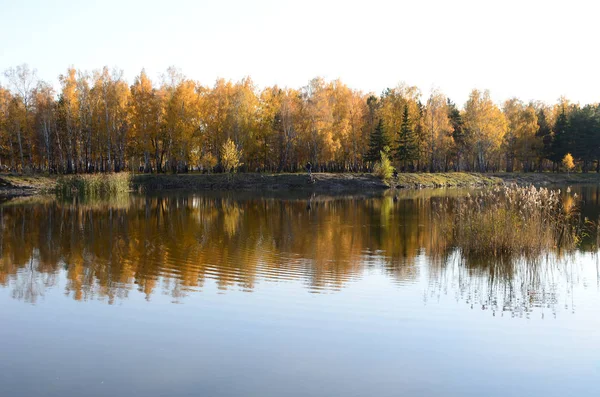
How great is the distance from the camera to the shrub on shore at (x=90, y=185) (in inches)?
2151

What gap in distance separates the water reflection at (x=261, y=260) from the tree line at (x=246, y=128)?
39.0m

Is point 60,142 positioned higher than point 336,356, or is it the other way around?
point 60,142

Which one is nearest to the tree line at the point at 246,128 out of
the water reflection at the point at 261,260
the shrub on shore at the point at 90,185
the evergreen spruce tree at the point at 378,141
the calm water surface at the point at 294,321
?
the evergreen spruce tree at the point at 378,141

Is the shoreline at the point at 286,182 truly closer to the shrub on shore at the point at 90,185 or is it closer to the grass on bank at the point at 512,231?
the shrub on shore at the point at 90,185

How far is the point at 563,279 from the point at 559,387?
718 centimetres

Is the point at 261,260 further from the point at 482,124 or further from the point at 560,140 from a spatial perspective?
the point at 560,140

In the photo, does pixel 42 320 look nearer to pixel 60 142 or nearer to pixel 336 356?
pixel 336 356

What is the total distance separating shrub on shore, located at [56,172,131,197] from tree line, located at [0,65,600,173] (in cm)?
1025

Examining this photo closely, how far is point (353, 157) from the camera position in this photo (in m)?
78.1

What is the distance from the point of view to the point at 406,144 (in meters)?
73.2

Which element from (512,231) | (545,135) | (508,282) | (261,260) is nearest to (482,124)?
(545,135)

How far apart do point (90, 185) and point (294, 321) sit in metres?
49.3

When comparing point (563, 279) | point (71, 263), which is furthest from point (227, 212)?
point (563, 279)

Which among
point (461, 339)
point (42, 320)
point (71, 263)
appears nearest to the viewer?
point (461, 339)
